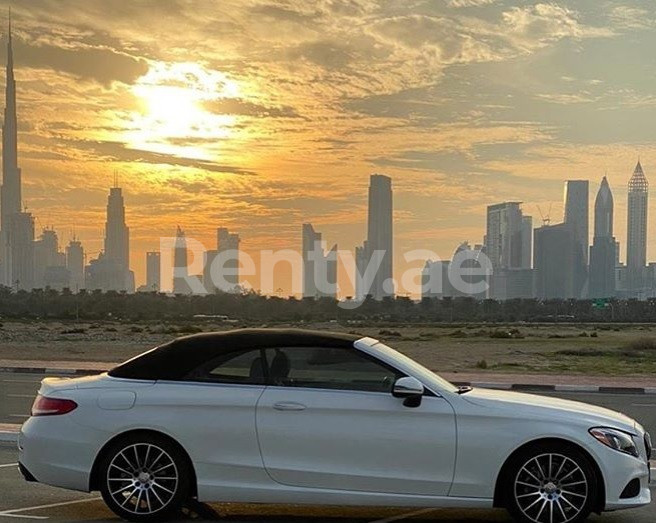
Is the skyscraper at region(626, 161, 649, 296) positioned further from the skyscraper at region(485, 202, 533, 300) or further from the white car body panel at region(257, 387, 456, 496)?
the white car body panel at region(257, 387, 456, 496)

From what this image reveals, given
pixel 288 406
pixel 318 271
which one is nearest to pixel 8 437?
pixel 288 406

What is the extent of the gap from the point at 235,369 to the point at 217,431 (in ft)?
1.68

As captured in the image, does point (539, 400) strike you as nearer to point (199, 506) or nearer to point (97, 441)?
point (199, 506)

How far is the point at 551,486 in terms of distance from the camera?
610cm

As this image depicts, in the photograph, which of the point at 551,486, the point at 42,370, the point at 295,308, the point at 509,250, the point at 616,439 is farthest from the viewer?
the point at 509,250

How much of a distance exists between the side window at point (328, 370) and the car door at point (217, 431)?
229 mm

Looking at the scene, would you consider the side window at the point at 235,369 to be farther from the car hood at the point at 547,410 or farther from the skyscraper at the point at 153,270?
the skyscraper at the point at 153,270

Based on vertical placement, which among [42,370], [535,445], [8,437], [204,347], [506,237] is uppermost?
[506,237]

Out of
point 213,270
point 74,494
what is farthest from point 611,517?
point 213,270

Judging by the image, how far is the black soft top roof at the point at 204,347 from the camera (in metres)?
6.50

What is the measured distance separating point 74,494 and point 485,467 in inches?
148

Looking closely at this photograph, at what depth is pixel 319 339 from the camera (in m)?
6.52

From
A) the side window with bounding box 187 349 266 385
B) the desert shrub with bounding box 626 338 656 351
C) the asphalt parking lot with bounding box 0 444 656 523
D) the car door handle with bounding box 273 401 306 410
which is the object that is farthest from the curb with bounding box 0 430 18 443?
the desert shrub with bounding box 626 338 656 351

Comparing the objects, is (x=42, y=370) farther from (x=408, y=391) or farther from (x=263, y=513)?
(x=408, y=391)
